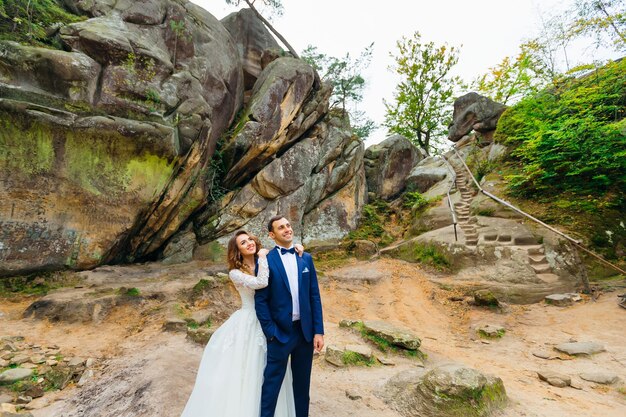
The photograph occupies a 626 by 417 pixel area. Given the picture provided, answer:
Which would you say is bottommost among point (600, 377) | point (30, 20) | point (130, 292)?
point (600, 377)

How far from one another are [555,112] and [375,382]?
12670mm

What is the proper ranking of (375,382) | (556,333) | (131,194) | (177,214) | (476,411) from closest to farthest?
1. (476,411)
2. (375,382)
3. (556,333)
4. (131,194)
5. (177,214)

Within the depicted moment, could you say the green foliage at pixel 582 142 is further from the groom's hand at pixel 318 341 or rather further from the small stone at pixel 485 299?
the groom's hand at pixel 318 341

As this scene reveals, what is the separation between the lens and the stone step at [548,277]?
8336mm

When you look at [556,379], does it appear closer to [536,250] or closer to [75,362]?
[536,250]

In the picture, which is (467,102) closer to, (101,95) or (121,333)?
(101,95)

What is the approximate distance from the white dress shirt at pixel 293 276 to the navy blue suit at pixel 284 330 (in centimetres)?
4

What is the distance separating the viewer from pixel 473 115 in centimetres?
2025

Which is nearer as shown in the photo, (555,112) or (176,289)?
(176,289)

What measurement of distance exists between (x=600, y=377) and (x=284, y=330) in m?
5.17

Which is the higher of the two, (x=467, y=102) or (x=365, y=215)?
(x=467, y=102)


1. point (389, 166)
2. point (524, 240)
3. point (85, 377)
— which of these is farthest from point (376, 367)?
point (389, 166)

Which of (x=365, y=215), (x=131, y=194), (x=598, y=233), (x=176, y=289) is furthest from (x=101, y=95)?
(x=598, y=233)

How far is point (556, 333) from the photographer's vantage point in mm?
6199
